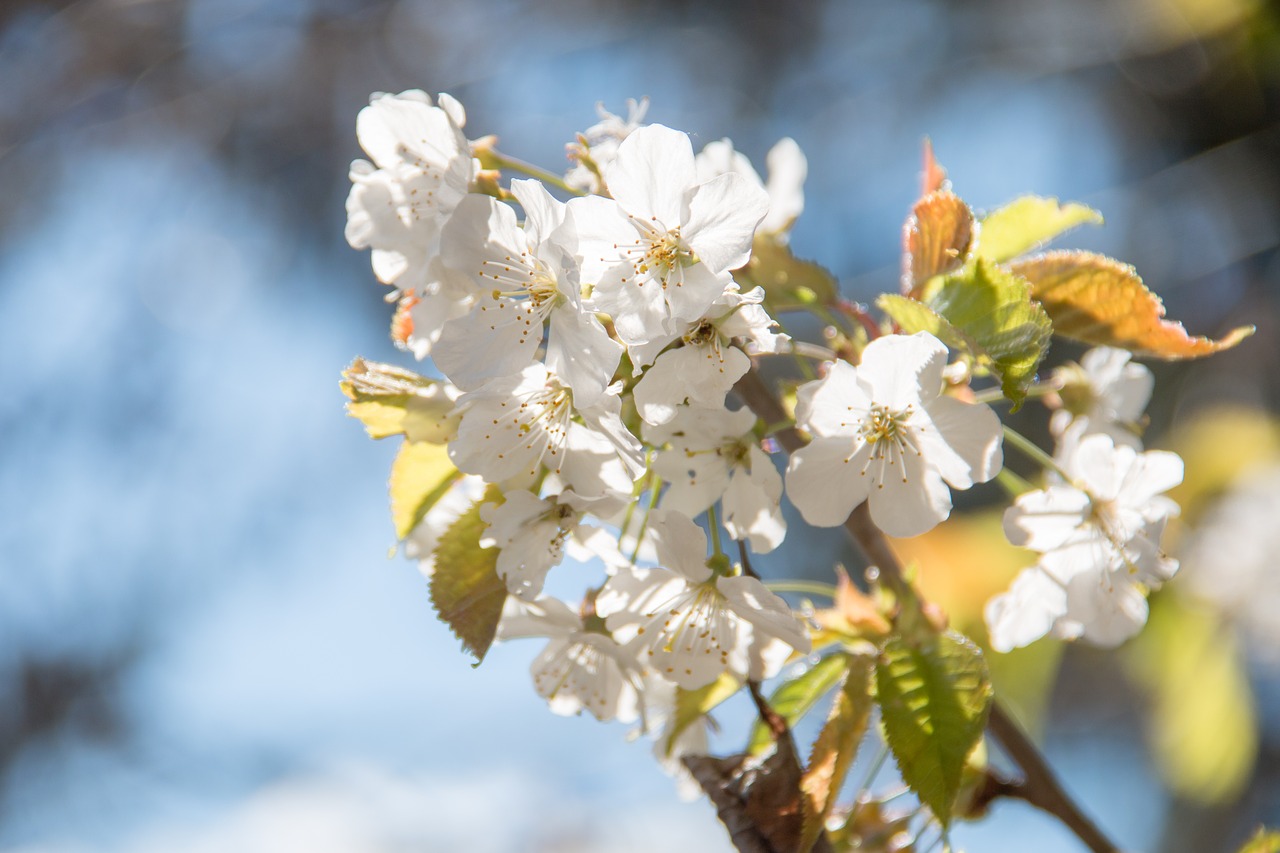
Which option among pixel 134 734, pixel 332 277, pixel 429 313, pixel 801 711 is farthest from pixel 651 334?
pixel 134 734

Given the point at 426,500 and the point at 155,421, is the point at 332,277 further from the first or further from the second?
the point at 426,500

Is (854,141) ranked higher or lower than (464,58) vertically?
lower

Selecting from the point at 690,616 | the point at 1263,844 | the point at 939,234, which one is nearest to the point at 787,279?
the point at 939,234

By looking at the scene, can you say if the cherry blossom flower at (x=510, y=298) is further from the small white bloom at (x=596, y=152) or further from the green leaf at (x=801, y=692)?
the green leaf at (x=801, y=692)

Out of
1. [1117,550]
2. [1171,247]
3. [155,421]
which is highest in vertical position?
[155,421]

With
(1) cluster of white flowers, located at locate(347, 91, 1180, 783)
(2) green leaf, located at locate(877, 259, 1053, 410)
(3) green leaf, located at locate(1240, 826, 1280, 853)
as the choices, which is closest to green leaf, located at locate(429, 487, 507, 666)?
(1) cluster of white flowers, located at locate(347, 91, 1180, 783)
